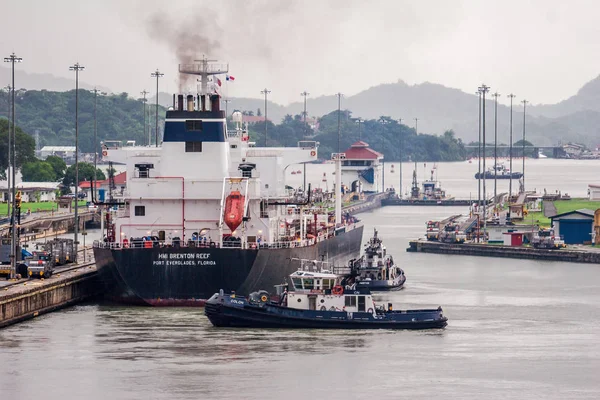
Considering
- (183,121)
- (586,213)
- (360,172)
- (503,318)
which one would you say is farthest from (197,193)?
(360,172)

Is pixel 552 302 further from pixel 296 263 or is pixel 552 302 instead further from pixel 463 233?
pixel 463 233

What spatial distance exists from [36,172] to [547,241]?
72177mm

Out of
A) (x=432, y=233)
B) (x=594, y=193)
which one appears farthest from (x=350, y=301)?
(x=594, y=193)

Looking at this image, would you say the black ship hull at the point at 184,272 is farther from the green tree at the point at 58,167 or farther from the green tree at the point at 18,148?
the green tree at the point at 58,167

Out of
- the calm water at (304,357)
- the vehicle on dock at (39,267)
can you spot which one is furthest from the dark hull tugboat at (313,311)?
the vehicle on dock at (39,267)

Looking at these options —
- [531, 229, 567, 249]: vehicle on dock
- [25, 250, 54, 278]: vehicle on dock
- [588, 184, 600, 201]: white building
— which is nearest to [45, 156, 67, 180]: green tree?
[588, 184, 600, 201]: white building

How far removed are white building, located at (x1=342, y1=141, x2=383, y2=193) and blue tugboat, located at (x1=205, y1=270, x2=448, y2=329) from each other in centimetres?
13196

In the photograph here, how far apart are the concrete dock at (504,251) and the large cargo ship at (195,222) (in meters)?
28.2

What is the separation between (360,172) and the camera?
19600cm

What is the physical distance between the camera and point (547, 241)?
101 metres

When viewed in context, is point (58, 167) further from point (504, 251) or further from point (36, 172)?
point (504, 251)

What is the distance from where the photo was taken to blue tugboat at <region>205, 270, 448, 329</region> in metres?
61.0

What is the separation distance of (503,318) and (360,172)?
130 metres

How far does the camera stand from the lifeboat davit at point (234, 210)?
66438mm
